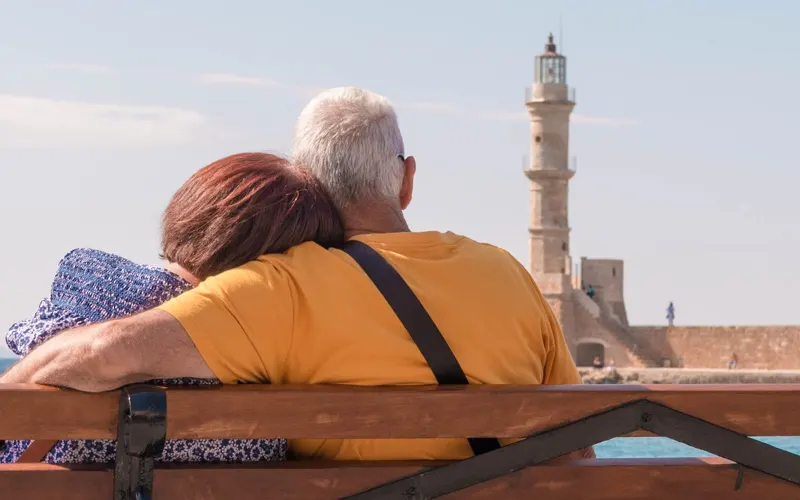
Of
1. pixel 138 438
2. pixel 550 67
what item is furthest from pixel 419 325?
pixel 550 67

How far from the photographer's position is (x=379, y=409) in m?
2.75

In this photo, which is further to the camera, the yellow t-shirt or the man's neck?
the man's neck

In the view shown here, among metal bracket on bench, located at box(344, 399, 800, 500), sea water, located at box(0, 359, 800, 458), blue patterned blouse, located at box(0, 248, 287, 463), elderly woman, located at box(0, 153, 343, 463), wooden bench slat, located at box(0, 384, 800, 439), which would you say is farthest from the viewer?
sea water, located at box(0, 359, 800, 458)

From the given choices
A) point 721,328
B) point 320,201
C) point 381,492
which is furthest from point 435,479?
point 721,328

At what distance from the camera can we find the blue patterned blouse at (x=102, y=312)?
288cm

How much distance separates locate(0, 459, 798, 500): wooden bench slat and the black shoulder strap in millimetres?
179

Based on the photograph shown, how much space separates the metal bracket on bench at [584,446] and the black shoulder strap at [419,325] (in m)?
0.13

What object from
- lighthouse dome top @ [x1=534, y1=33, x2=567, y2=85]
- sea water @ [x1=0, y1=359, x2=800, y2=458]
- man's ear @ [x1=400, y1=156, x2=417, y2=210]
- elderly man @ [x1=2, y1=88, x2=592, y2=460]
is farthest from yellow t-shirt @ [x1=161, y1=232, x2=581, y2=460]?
lighthouse dome top @ [x1=534, y1=33, x2=567, y2=85]

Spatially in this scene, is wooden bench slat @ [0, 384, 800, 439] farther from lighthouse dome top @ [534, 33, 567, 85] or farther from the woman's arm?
lighthouse dome top @ [534, 33, 567, 85]

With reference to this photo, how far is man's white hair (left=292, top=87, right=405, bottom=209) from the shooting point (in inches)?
124

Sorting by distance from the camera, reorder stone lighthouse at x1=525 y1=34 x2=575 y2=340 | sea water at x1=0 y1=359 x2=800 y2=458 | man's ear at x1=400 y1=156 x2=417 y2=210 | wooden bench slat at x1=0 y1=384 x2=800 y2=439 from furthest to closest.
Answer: stone lighthouse at x1=525 y1=34 x2=575 y2=340 < sea water at x1=0 y1=359 x2=800 y2=458 < man's ear at x1=400 y1=156 x2=417 y2=210 < wooden bench slat at x1=0 y1=384 x2=800 y2=439

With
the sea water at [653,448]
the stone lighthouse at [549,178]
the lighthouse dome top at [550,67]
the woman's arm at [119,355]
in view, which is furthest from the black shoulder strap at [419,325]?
the lighthouse dome top at [550,67]

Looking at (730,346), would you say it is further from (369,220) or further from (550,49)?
(369,220)

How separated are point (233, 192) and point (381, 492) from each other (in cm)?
76
